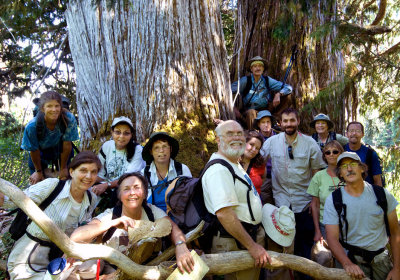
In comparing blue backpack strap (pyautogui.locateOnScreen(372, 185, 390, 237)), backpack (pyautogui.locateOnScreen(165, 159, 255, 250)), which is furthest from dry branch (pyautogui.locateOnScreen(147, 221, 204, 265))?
blue backpack strap (pyautogui.locateOnScreen(372, 185, 390, 237))

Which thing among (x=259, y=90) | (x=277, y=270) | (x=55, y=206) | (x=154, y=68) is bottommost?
(x=277, y=270)

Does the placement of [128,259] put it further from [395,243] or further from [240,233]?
[395,243]

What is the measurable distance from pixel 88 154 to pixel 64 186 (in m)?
0.37

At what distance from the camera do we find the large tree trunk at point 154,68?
5.11m

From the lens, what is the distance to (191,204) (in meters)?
3.17

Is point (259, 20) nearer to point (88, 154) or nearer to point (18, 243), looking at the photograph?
point (88, 154)

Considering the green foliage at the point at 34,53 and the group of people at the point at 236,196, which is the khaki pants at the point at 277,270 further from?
the green foliage at the point at 34,53

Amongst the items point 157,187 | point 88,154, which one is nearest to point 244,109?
point 157,187

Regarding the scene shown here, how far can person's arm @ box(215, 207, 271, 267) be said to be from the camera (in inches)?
113

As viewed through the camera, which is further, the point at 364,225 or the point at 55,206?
the point at 364,225

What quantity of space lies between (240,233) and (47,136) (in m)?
2.72

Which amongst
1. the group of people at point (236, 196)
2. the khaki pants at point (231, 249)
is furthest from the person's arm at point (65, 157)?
the khaki pants at point (231, 249)

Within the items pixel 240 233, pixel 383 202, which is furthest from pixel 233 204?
pixel 383 202

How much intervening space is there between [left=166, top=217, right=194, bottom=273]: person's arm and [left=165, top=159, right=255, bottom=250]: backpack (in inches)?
5.3
